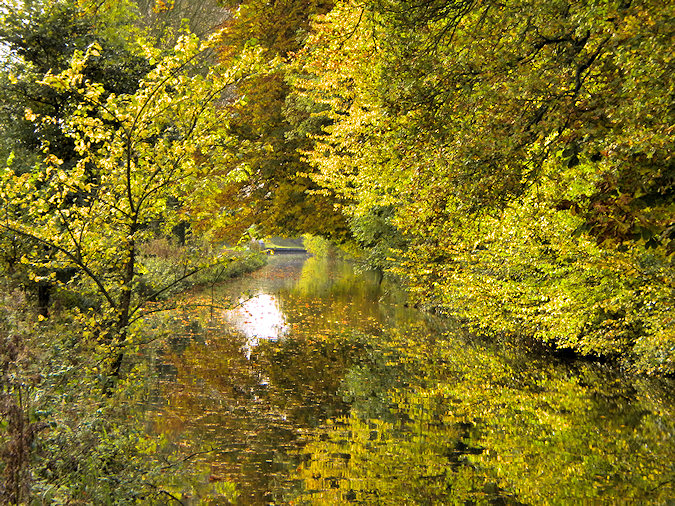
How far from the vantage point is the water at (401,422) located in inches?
273

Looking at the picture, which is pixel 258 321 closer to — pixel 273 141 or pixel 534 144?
pixel 273 141

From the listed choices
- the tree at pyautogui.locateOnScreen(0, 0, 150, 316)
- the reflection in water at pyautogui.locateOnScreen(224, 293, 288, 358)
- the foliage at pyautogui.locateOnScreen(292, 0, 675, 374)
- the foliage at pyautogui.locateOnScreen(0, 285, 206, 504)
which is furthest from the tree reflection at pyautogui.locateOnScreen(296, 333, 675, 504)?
the tree at pyautogui.locateOnScreen(0, 0, 150, 316)

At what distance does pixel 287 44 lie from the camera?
20719 mm

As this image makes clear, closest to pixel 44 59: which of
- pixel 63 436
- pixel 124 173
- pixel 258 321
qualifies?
pixel 124 173

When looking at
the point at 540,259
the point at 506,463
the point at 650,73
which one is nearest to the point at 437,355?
the point at 540,259

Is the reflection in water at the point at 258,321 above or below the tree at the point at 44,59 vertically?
below

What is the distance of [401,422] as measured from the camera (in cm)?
946

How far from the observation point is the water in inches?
273

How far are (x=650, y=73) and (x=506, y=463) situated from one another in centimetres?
521

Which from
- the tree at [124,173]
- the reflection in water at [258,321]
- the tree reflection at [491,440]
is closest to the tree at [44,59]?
the tree at [124,173]

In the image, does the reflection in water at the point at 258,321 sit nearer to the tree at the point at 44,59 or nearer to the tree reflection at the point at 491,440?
the tree reflection at the point at 491,440

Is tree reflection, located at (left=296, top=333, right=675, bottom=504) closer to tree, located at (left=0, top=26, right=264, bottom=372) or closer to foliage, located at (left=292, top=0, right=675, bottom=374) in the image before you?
foliage, located at (left=292, top=0, right=675, bottom=374)

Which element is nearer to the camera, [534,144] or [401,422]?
[534,144]

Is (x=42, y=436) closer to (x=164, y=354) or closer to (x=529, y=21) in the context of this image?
(x=529, y=21)
